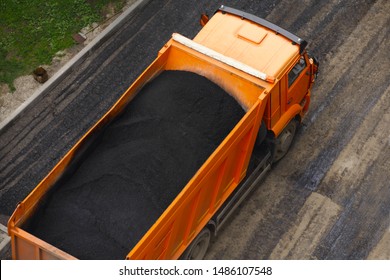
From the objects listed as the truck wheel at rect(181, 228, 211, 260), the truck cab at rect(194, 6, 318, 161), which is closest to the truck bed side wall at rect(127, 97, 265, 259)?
the truck wheel at rect(181, 228, 211, 260)

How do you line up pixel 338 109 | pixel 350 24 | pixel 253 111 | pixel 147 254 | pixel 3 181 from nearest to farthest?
pixel 147 254
pixel 253 111
pixel 3 181
pixel 338 109
pixel 350 24

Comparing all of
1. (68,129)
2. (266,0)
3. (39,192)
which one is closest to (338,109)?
(266,0)

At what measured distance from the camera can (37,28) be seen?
16.7 meters

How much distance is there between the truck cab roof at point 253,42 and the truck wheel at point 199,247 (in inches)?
125

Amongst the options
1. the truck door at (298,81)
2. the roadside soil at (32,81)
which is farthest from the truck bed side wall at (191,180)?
the roadside soil at (32,81)

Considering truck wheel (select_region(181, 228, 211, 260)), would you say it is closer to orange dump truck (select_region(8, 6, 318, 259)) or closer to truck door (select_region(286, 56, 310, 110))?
orange dump truck (select_region(8, 6, 318, 259))

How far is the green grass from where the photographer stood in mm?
16125

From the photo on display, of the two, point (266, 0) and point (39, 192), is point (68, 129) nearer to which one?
point (39, 192)

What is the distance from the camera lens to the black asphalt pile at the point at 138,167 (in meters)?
10.8

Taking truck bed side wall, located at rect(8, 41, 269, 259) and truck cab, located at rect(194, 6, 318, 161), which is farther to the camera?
truck cab, located at rect(194, 6, 318, 161)

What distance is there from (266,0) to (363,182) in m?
5.63

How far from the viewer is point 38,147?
14.8m

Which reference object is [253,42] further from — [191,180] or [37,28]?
[37,28]

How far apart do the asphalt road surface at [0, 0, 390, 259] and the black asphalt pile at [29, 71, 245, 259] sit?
2588mm
